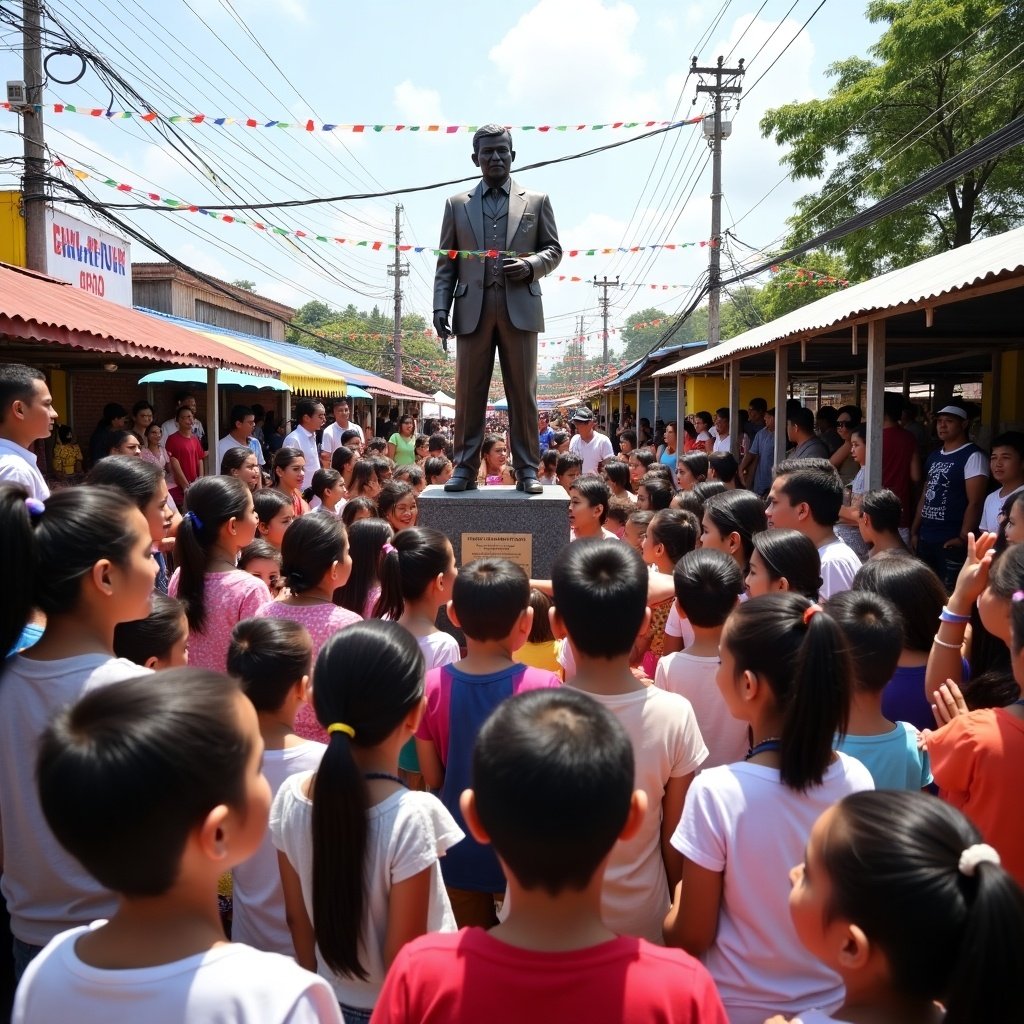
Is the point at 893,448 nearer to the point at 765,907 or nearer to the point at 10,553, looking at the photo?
the point at 765,907

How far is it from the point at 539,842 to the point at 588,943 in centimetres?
15

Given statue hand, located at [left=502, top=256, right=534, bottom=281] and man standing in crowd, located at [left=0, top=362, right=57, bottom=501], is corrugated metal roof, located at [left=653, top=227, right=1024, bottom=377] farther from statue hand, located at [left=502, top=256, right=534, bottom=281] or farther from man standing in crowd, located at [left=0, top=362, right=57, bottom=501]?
man standing in crowd, located at [left=0, top=362, right=57, bottom=501]

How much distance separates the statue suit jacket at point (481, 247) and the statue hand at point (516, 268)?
90 mm

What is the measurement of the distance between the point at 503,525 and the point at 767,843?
11.5 ft

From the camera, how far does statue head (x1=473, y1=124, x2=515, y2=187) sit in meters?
5.23

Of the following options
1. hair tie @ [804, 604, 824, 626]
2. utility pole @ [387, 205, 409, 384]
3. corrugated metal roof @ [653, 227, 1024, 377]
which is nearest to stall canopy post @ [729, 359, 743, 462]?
corrugated metal roof @ [653, 227, 1024, 377]

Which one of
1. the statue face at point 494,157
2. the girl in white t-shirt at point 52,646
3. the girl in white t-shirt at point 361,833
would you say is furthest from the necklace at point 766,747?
the statue face at point 494,157

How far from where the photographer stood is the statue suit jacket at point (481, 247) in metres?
5.34

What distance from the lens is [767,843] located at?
68.9 inches

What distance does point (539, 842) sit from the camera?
1.33 metres

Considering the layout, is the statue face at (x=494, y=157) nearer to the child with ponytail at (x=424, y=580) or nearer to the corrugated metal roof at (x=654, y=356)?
the child with ponytail at (x=424, y=580)

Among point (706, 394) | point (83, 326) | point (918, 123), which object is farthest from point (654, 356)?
point (83, 326)

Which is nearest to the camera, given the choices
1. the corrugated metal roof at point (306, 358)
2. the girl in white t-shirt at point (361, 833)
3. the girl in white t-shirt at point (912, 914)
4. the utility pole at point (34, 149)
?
the girl in white t-shirt at point (912, 914)

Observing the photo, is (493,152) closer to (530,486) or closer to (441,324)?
(441,324)
